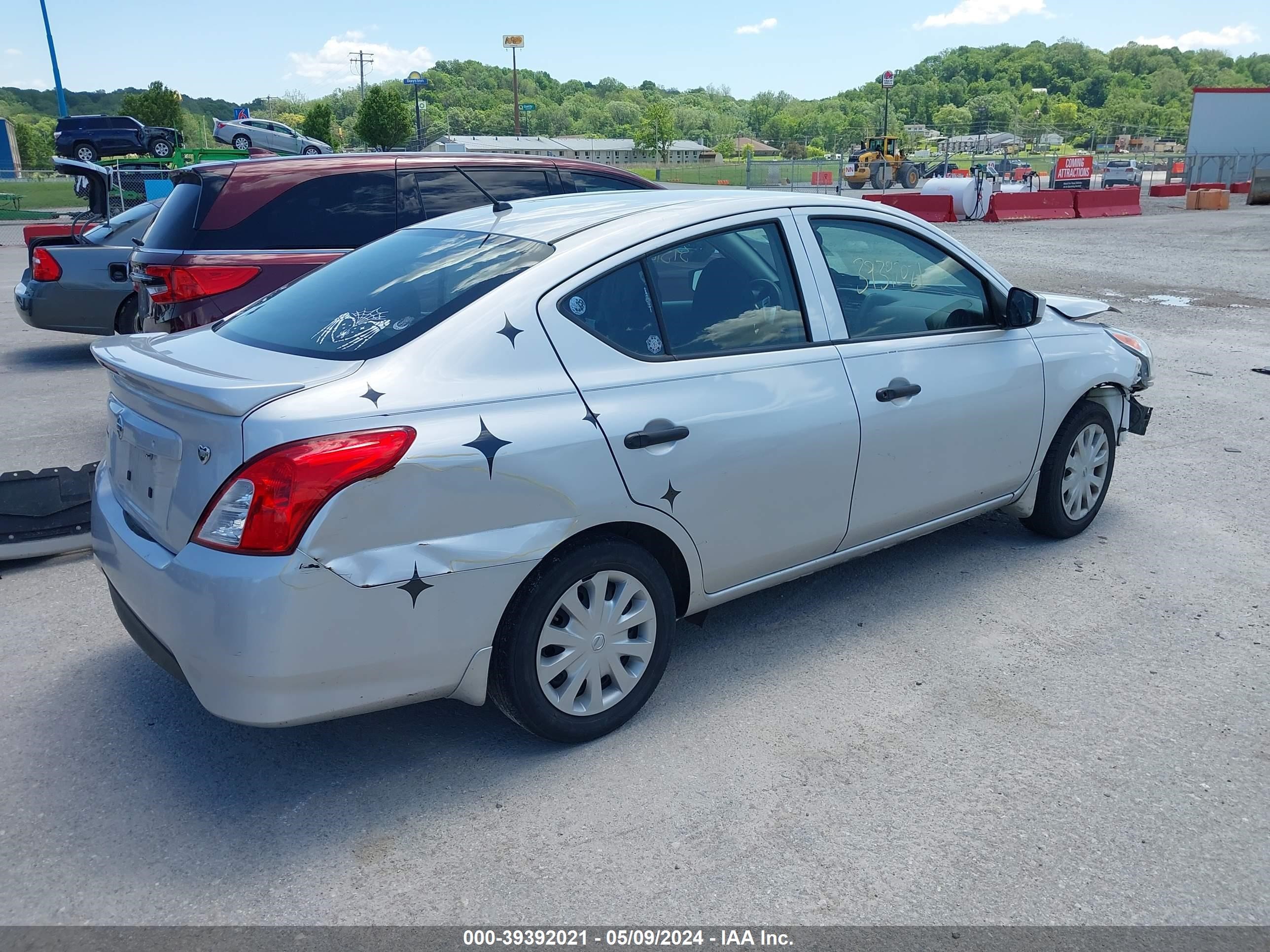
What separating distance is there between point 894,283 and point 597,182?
3.66 metres

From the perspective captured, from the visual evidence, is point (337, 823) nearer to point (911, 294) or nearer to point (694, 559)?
point (694, 559)

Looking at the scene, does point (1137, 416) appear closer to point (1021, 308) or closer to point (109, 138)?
point (1021, 308)

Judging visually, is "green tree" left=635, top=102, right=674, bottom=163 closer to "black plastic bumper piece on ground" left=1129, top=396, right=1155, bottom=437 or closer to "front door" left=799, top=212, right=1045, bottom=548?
"black plastic bumper piece on ground" left=1129, top=396, right=1155, bottom=437

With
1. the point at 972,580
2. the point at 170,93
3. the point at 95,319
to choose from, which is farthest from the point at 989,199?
the point at 170,93

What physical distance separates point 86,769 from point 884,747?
8.44ft

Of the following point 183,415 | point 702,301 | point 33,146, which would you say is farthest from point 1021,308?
point 33,146

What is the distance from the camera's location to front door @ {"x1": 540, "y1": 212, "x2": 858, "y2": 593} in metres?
3.27

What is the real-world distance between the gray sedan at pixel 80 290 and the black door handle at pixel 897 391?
837 cm

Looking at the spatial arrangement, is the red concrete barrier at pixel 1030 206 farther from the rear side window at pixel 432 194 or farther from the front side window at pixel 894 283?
the front side window at pixel 894 283

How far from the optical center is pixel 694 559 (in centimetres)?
351

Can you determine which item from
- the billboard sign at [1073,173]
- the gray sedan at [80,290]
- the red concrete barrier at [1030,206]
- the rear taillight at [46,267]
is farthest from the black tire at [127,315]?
the billboard sign at [1073,173]

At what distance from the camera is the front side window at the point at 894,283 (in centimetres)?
406

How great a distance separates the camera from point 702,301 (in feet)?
12.0

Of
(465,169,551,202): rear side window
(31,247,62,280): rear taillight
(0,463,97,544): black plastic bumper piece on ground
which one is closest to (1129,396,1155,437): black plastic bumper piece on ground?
(465,169,551,202): rear side window
